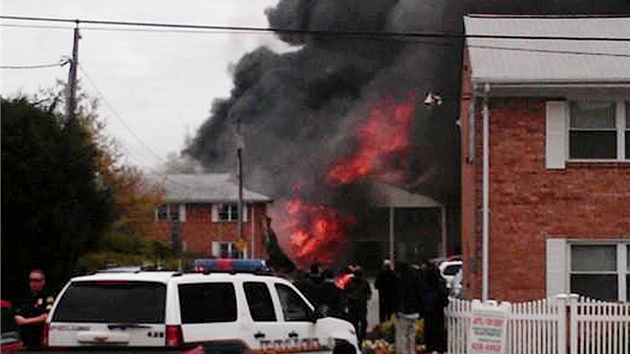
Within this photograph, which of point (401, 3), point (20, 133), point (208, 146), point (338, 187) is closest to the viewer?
point (20, 133)

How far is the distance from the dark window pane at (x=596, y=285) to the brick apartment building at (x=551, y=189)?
0.02 meters

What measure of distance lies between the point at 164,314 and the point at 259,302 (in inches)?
66.5

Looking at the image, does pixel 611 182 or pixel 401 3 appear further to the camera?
pixel 401 3

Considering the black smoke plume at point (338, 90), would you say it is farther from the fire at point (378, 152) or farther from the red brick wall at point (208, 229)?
the red brick wall at point (208, 229)

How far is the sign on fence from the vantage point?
1762 centimetres

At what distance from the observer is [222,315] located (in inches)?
511

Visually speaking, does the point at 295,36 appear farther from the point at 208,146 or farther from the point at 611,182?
the point at 611,182

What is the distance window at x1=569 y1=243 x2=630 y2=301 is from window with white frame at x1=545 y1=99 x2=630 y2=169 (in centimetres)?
156

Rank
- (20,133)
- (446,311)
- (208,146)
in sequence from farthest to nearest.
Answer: (208,146), (20,133), (446,311)

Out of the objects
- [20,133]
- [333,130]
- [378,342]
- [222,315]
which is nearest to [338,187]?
[333,130]

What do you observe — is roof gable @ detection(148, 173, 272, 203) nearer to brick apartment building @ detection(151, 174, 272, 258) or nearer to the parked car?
brick apartment building @ detection(151, 174, 272, 258)

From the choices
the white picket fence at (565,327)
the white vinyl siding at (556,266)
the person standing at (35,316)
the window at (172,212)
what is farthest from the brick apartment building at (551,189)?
the window at (172,212)

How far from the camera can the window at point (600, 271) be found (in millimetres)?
22156

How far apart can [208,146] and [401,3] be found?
13.8 meters
